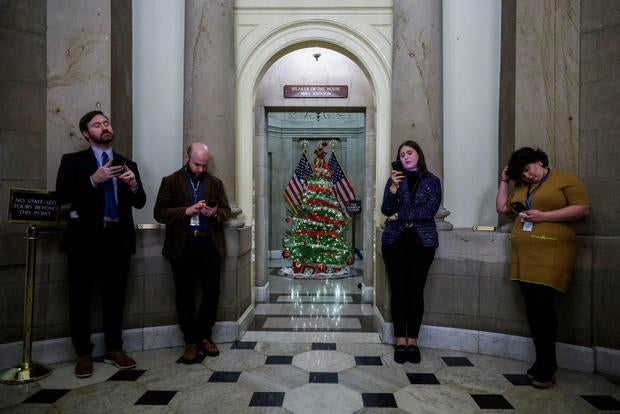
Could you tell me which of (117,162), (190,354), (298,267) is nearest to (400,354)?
(190,354)

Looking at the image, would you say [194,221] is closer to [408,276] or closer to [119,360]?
[119,360]

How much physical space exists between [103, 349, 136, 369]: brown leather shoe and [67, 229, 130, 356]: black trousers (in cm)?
4

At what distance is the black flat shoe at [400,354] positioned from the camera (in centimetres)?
341

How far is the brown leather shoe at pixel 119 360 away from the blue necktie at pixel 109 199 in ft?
3.49

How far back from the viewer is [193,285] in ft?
11.8

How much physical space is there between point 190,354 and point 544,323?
2657 mm

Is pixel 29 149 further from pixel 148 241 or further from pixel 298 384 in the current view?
pixel 298 384

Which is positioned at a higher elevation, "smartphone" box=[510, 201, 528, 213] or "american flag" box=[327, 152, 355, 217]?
"american flag" box=[327, 152, 355, 217]

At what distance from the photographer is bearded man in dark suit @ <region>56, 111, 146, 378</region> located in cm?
313

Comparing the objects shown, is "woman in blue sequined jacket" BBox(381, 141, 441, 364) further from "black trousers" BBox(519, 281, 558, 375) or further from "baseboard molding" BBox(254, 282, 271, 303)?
"baseboard molding" BBox(254, 282, 271, 303)

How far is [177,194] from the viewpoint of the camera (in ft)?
11.6

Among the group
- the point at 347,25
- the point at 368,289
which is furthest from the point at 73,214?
the point at 368,289

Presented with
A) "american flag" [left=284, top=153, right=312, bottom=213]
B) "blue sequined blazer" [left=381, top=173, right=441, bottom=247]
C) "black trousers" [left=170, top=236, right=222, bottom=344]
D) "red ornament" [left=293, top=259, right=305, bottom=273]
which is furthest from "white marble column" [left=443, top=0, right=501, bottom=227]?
"american flag" [left=284, top=153, right=312, bottom=213]

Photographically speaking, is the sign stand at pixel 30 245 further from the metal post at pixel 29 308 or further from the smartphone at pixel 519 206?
the smartphone at pixel 519 206
